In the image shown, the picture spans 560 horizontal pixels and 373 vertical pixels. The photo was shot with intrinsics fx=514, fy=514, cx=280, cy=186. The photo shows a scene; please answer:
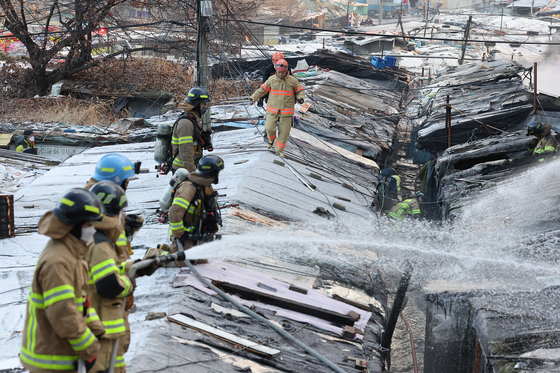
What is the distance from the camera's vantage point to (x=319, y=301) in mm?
5844

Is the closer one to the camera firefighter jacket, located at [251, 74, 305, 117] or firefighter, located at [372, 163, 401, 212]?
firefighter jacket, located at [251, 74, 305, 117]

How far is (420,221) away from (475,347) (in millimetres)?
5084

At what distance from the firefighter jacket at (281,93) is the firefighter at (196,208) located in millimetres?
4272

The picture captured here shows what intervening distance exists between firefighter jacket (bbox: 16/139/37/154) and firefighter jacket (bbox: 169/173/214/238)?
9.30m

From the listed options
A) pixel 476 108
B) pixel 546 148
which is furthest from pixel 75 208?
pixel 476 108

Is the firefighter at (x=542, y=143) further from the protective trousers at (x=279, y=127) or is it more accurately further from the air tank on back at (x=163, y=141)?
the air tank on back at (x=163, y=141)

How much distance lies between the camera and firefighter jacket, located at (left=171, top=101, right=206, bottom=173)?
22.3 feet

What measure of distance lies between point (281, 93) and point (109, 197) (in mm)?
6509

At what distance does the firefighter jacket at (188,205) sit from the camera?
5340mm

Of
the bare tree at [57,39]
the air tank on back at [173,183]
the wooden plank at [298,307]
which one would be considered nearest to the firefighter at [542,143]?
the wooden plank at [298,307]

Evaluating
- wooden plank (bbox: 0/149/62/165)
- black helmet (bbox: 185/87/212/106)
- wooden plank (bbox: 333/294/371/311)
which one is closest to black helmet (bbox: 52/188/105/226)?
wooden plank (bbox: 333/294/371/311)

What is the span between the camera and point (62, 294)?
2.82 m

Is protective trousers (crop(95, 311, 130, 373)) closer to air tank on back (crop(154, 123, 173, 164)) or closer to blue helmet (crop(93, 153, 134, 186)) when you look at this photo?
blue helmet (crop(93, 153, 134, 186))

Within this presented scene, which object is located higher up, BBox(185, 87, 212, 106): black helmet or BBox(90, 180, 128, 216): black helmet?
BBox(185, 87, 212, 106): black helmet
